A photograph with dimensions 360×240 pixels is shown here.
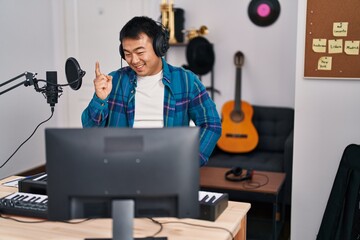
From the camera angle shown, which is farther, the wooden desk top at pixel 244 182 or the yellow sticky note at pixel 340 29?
the wooden desk top at pixel 244 182

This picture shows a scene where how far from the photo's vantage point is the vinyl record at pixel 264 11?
434cm

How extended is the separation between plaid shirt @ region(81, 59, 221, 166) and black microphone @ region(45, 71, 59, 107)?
378 millimetres

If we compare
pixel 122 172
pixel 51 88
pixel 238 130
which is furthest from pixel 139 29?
pixel 238 130

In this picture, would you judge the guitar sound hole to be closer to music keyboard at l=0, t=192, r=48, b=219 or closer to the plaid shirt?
the plaid shirt

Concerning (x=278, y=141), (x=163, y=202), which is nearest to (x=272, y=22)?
(x=278, y=141)

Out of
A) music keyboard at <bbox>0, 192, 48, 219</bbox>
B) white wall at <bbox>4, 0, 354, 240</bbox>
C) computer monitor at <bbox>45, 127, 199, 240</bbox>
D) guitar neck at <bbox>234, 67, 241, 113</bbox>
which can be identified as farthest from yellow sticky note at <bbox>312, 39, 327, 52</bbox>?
music keyboard at <bbox>0, 192, 48, 219</bbox>

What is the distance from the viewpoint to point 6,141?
14.4ft

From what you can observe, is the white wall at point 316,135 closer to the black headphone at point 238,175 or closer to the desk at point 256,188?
the desk at point 256,188

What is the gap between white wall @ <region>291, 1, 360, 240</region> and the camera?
2.78 meters

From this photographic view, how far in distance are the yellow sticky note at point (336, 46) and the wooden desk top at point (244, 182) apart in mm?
990

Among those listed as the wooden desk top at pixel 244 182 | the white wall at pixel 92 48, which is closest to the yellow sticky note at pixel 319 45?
the wooden desk top at pixel 244 182

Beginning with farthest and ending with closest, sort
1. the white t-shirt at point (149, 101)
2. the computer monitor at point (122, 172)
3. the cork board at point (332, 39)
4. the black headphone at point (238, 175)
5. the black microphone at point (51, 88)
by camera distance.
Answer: the black headphone at point (238, 175)
the cork board at point (332, 39)
the white t-shirt at point (149, 101)
the black microphone at point (51, 88)
the computer monitor at point (122, 172)

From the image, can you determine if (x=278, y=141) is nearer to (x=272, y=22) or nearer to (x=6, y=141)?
(x=272, y=22)

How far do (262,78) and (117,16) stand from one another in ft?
5.22
